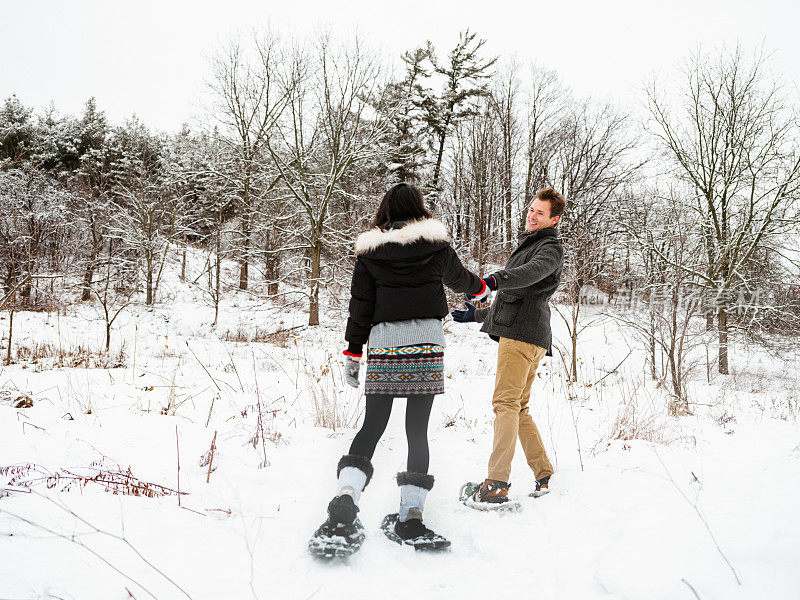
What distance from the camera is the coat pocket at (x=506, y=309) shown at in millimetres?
2471

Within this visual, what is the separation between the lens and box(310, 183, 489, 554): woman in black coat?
2.12 m

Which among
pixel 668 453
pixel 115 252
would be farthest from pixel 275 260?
pixel 668 453

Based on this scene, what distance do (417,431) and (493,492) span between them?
0.63 metres

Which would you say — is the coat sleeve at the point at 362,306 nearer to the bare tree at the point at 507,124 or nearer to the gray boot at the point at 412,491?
the gray boot at the point at 412,491

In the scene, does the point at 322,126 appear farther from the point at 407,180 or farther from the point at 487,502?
the point at 487,502

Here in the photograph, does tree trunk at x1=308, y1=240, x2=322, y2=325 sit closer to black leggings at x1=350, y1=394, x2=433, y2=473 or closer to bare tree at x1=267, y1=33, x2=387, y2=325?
bare tree at x1=267, y1=33, x2=387, y2=325

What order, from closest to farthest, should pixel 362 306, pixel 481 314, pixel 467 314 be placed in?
1. pixel 362 306
2. pixel 467 314
3. pixel 481 314

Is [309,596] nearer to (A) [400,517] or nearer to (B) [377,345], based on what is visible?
(A) [400,517]

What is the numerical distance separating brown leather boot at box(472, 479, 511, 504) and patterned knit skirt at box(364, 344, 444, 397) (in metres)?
0.69

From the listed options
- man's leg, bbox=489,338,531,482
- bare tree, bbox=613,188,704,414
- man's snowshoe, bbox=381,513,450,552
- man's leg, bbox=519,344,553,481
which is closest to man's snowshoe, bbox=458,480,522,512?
man's leg, bbox=489,338,531,482

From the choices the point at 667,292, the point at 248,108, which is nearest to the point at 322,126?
the point at 248,108

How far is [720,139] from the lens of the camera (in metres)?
14.3

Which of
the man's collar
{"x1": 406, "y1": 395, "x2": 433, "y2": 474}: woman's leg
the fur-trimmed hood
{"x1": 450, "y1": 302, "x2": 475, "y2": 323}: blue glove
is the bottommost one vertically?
{"x1": 406, "y1": 395, "x2": 433, "y2": 474}: woman's leg

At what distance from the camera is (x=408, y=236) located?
Answer: 214cm
